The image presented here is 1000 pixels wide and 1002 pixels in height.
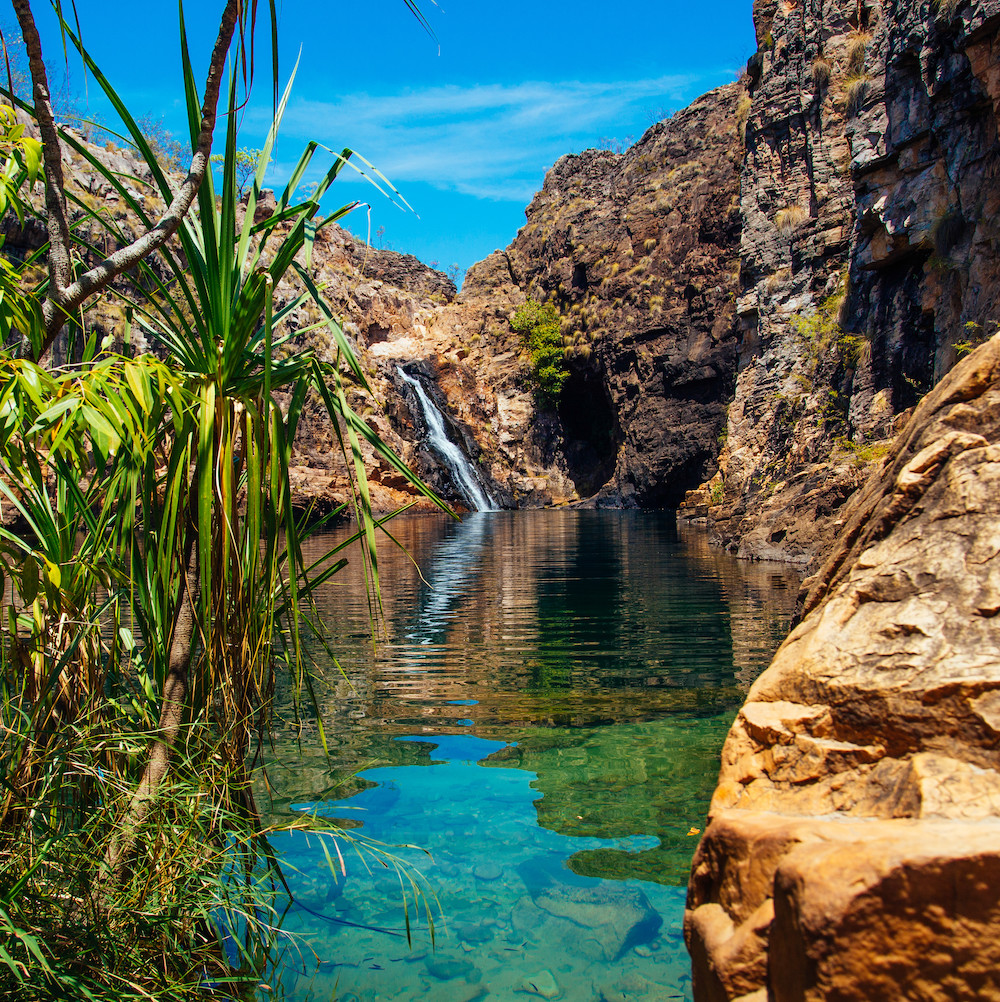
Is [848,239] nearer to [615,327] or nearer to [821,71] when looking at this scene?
[821,71]

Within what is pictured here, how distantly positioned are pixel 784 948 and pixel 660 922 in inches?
77.0

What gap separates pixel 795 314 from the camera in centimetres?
2462

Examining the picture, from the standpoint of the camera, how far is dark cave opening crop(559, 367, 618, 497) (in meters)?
48.3

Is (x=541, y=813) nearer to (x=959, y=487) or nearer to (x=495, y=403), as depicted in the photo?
(x=959, y=487)

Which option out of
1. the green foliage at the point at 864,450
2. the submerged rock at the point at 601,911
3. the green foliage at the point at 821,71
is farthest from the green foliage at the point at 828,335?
the submerged rock at the point at 601,911

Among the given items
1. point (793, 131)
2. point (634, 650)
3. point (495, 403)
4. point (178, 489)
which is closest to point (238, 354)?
point (178, 489)

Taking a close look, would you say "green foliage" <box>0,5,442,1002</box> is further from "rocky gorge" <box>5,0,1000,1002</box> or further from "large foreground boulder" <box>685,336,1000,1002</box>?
"large foreground boulder" <box>685,336,1000,1002</box>

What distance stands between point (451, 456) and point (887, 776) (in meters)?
43.2

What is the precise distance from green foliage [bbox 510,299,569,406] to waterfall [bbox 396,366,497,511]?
7.51m

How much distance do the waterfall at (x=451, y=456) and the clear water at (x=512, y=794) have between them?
33.3m

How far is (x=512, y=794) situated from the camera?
455cm

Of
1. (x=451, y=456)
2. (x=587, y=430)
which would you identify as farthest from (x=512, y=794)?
(x=587, y=430)

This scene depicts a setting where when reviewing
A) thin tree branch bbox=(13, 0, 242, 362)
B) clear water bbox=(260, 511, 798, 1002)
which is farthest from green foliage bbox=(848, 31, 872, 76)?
thin tree branch bbox=(13, 0, 242, 362)

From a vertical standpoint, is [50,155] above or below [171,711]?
above
